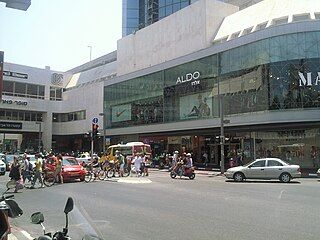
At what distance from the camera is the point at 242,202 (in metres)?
13.7

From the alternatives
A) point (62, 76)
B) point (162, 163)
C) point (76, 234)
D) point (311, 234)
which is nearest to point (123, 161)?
point (162, 163)

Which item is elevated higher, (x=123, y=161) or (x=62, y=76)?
(x=62, y=76)

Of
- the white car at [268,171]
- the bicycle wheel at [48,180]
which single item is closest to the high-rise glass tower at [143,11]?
the white car at [268,171]

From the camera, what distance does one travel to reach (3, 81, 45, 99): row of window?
61.2m

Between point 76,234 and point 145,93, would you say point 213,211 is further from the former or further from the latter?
point 145,93

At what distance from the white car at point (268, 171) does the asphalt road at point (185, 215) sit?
21.5 feet

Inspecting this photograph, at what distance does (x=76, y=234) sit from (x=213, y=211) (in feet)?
25.0

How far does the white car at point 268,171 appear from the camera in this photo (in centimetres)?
2283

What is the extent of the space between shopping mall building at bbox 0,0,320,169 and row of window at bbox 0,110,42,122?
0.18 meters

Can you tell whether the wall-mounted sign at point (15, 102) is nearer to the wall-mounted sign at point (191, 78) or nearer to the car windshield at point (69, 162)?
the wall-mounted sign at point (191, 78)

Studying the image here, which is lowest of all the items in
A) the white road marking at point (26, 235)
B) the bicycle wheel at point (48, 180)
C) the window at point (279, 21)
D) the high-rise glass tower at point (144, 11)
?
the white road marking at point (26, 235)

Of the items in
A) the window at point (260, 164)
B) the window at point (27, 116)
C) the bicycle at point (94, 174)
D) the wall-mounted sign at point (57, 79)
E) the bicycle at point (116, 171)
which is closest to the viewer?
the window at point (260, 164)

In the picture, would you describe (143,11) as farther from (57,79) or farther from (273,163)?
(273,163)

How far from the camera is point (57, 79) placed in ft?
222
